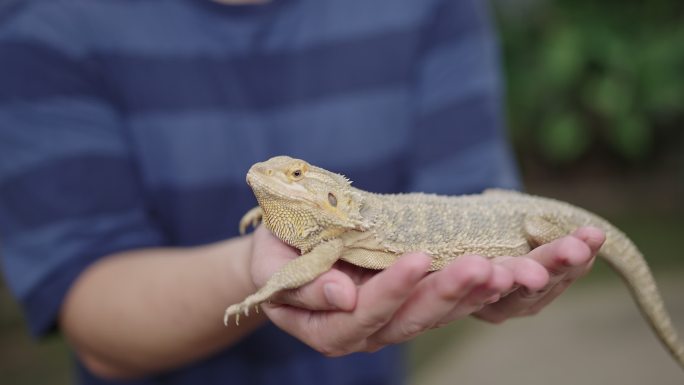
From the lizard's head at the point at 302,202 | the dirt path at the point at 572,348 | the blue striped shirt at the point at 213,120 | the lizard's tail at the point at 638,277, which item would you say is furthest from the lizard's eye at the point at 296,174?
the dirt path at the point at 572,348

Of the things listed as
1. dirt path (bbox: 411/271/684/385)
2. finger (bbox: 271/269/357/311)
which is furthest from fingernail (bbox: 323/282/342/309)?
dirt path (bbox: 411/271/684/385)

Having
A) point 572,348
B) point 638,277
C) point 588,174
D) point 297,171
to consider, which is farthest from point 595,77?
point 297,171

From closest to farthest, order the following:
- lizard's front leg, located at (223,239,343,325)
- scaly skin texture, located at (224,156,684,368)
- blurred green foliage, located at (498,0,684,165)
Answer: lizard's front leg, located at (223,239,343,325), scaly skin texture, located at (224,156,684,368), blurred green foliage, located at (498,0,684,165)

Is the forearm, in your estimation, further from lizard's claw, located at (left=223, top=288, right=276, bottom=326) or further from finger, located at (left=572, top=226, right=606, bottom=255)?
finger, located at (left=572, top=226, right=606, bottom=255)

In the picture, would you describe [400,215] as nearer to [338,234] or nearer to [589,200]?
[338,234]

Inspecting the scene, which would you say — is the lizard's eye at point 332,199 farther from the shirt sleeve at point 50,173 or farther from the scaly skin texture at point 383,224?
the shirt sleeve at point 50,173

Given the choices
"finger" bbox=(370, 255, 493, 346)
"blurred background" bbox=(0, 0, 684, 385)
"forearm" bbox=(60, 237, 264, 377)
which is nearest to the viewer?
"finger" bbox=(370, 255, 493, 346)

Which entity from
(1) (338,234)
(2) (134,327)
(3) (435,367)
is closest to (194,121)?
→ (2) (134,327)
